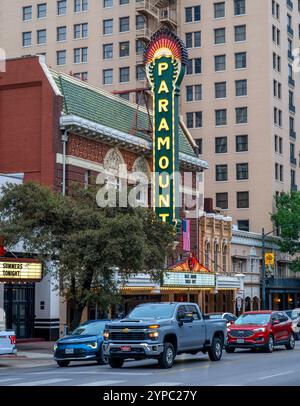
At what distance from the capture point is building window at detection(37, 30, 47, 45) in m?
85.8

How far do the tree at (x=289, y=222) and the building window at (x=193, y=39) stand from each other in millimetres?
19589

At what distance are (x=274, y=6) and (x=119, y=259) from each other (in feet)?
182

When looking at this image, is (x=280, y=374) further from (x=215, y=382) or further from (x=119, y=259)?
(x=119, y=259)

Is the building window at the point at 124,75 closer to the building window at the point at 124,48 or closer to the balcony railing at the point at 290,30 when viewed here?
the building window at the point at 124,48

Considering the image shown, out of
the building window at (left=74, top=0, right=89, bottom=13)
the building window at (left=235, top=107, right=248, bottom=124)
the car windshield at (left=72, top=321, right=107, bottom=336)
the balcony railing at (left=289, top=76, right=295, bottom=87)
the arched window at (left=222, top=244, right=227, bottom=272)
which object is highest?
the building window at (left=74, top=0, right=89, bottom=13)

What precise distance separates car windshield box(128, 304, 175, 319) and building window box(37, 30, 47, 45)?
64.7 metres

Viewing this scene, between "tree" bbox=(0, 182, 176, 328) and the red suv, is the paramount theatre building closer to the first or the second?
"tree" bbox=(0, 182, 176, 328)

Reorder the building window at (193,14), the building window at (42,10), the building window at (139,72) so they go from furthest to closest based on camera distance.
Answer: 1. the building window at (42,10)
2. the building window at (193,14)
3. the building window at (139,72)

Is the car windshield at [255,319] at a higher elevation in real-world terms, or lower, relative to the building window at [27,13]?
lower

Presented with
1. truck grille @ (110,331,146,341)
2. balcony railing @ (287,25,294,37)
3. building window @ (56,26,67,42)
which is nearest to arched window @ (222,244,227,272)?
balcony railing @ (287,25,294,37)

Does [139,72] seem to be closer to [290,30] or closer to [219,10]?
[219,10]

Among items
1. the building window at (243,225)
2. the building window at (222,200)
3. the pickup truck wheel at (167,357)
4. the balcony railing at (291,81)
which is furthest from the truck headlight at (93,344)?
the balcony railing at (291,81)

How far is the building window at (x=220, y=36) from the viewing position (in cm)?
8112

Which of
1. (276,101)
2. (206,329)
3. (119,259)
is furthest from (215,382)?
(276,101)
